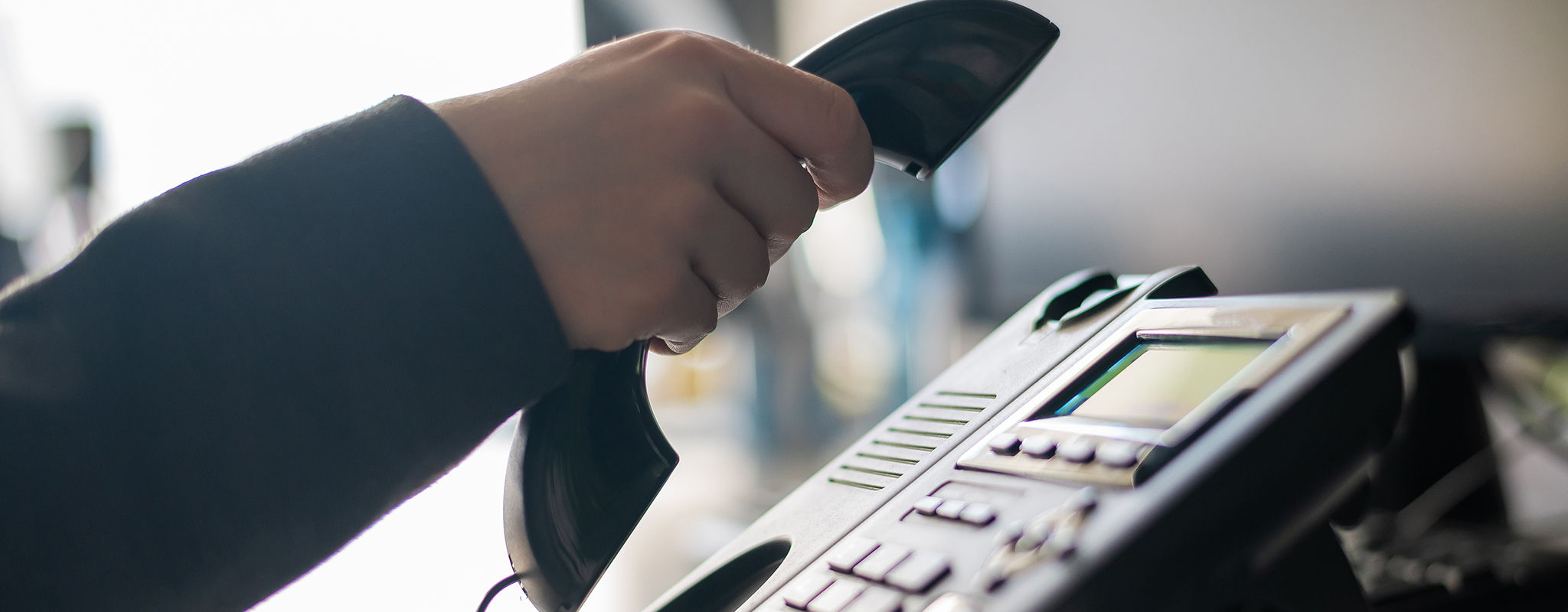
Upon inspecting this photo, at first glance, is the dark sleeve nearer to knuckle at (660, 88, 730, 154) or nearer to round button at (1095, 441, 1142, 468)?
knuckle at (660, 88, 730, 154)

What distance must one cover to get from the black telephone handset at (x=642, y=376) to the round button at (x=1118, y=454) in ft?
0.47

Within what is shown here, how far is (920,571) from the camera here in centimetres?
20

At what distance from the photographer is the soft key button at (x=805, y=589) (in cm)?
22

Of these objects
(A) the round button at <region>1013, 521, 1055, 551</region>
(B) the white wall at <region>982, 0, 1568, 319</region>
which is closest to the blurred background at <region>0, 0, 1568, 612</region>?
(B) the white wall at <region>982, 0, 1568, 319</region>

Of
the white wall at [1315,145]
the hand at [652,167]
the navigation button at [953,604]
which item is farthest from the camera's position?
the white wall at [1315,145]

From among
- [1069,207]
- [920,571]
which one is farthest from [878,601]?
[1069,207]

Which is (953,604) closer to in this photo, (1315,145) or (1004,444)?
(1004,444)

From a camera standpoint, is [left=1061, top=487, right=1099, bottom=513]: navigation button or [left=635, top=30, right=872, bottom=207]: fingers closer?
[left=1061, top=487, right=1099, bottom=513]: navigation button

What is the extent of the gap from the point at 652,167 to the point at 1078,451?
0.50 ft

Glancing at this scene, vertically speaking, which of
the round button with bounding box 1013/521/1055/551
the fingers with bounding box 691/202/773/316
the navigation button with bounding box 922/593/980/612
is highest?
the fingers with bounding box 691/202/773/316

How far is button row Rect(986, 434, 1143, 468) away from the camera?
20cm

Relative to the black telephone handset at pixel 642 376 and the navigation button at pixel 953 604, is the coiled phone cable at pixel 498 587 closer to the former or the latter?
the black telephone handset at pixel 642 376

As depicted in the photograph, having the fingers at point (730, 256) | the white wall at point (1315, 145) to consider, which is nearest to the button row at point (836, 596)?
the fingers at point (730, 256)

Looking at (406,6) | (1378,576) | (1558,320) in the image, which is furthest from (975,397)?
(406,6)
